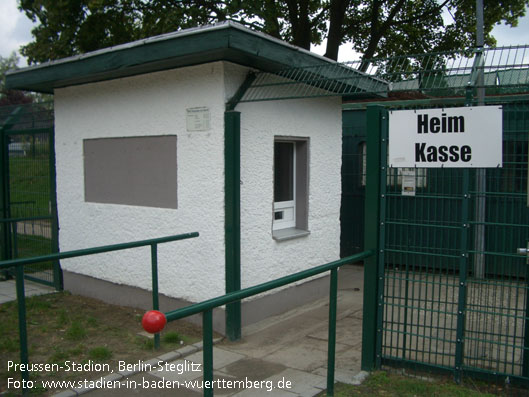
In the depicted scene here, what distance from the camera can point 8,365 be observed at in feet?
14.1

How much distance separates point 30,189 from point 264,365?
480 centimetres

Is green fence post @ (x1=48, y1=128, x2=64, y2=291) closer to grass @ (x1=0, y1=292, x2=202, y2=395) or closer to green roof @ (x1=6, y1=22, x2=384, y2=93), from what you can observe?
grass @ (x1=0, y1=292, x2=202, y2=395)

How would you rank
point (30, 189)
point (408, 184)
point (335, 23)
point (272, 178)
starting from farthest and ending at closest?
point (335, 23)
point (30, 189)
point (272, 178)
point (408, 184)

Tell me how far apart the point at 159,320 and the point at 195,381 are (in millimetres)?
2089

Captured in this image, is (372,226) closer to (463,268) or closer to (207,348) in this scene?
(463,268)

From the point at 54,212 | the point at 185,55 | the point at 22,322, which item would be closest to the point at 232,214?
the point at 185,55

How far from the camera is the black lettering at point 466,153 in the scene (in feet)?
11.8

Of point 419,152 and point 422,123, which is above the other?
point 422,123

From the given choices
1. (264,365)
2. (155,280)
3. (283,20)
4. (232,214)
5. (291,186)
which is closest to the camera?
(264,365)

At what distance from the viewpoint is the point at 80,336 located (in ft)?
16.2

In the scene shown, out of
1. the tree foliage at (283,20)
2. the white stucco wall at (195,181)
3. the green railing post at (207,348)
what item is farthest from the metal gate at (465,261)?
the tree foliage at (283,20)

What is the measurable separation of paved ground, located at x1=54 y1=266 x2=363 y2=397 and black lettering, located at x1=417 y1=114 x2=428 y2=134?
79.8 inches

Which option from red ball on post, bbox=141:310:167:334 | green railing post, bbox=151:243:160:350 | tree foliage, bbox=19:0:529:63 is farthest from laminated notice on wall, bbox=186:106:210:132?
tree foliage, bbox=19:0:529:63

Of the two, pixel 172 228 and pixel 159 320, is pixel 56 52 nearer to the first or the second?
pixel 172 228
